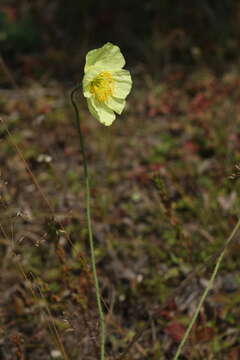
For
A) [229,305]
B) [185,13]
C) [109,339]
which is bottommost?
[109,339]

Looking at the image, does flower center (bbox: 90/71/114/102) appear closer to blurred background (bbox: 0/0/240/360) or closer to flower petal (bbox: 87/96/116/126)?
flower petal (bbox: 87/96/116/126)

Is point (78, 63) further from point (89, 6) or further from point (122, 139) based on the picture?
point (122, 139)

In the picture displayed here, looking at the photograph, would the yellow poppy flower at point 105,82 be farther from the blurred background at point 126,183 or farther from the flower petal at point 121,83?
the blurred background at point 126,183

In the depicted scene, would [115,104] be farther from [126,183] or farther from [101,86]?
[126,183]

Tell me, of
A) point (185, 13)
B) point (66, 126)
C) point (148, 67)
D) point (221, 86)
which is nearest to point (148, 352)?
point (66, 126)

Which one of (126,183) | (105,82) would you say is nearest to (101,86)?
(105,82)

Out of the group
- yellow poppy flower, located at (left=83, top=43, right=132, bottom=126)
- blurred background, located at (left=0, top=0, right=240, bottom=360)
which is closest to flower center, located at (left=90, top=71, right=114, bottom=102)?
yellow poppy flower, located at (left=83, top=43, right=132, bottom=126)
